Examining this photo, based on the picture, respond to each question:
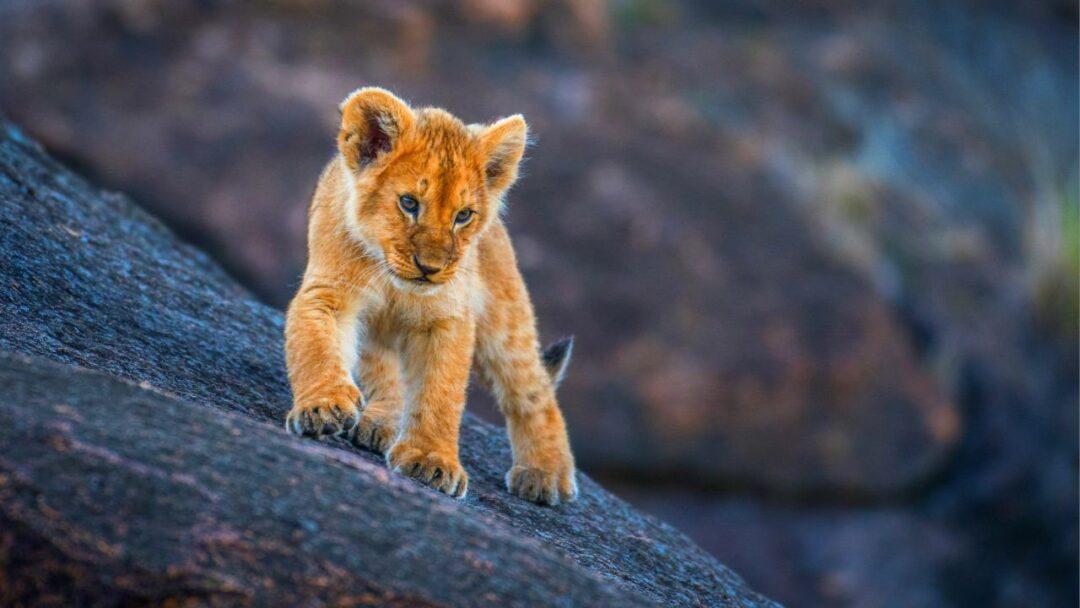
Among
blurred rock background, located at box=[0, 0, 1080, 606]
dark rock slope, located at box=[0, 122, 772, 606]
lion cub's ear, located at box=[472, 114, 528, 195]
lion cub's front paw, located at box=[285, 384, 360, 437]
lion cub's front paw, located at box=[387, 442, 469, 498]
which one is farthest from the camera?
blurred rock background, located at box=[0, 0, 1080, 606]

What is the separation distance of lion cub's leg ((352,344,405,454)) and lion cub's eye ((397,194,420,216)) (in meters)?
1.07

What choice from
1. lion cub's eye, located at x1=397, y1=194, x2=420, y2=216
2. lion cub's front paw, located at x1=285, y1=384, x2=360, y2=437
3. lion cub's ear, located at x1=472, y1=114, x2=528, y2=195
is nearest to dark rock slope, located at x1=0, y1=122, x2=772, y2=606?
lion cub's front paw, located at x1=285, y1=384, x2=360, y2=437

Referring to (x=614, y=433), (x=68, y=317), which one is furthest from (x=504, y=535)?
(x=614, y=433)

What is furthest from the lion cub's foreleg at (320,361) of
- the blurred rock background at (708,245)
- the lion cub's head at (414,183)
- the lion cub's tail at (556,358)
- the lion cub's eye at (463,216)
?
the blurred rock background at (708,245)

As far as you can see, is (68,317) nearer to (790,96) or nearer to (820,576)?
(820,576)

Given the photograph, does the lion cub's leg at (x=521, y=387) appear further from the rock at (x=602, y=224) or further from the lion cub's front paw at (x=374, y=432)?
the rock at (x=602, y=224)

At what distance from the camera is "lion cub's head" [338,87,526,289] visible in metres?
6.33

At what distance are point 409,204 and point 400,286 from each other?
1.34 feet

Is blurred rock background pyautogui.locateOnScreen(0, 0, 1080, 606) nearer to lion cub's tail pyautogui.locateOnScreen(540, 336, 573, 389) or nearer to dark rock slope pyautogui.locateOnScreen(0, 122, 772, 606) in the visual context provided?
lion cub's tail pyautogui.locateOnScreen(540, 336, 573, 389)

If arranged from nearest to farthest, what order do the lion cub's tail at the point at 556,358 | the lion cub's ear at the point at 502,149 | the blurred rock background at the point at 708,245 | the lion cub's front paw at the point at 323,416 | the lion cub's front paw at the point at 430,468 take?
the lion cub's front paw at the point at 323,416 → the lion cub's front paw at the point at 430,468 → the lion cub's ear at the point at 502,149 → the lion cub's tail at the point at 556,358 → the blurred rock background at the point at 708,245

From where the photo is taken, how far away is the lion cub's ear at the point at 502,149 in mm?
6785

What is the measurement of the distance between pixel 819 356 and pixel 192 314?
9.32 metres

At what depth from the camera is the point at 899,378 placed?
1550 cm

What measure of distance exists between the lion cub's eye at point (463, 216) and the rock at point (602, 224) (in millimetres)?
8289
